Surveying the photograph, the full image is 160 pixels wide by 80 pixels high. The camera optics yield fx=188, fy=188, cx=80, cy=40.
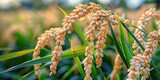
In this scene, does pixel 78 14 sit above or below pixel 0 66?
below

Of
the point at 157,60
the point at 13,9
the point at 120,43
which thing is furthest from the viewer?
the point at 13,9

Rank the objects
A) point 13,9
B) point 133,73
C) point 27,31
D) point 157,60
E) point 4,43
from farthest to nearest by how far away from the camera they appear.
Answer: point 13,9, point 27,31, point 4,43, point 157,60, point 133,73

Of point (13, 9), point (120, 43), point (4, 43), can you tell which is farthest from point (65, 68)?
point (13, 9)

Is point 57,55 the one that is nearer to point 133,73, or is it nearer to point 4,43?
point 133,73

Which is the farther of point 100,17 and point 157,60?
point 157,60

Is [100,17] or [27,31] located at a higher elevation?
[27,31]

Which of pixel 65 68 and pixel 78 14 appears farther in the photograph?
pixel 65 68

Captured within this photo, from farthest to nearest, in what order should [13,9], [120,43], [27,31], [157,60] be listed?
[13,9]
[27,31]
[157,60]
[120,43]

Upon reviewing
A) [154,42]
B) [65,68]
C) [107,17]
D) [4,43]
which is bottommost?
[154,42]

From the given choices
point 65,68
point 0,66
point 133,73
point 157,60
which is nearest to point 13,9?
point 0,66

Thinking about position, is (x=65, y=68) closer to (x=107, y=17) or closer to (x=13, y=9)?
(x=107, y=17)
